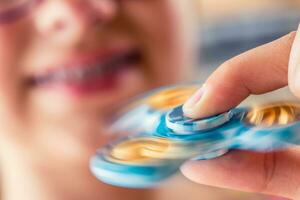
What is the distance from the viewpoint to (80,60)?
684 mm

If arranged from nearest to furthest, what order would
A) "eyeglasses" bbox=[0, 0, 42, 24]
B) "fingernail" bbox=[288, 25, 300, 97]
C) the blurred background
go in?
"fingernail" bbox=[288, 25, 300, 97], "eyeglasses" bbox=[0, 0, 42, 24], the blurred background

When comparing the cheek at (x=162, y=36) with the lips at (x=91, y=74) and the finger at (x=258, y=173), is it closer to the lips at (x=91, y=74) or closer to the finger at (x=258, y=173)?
the lips at (x=91, y=74)

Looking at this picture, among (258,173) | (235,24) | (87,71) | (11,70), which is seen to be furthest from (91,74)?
(258,173)

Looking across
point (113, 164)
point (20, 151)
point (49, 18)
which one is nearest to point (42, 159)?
point (20, 151)

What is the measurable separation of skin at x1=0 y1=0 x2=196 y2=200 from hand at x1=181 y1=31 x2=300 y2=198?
354 millimetres

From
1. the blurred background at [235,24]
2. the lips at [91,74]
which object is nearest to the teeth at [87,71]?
the lips at [91,74]

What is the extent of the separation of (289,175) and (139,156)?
0.38 ft

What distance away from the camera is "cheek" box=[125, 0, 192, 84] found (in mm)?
691

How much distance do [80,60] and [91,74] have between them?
42 millimetres

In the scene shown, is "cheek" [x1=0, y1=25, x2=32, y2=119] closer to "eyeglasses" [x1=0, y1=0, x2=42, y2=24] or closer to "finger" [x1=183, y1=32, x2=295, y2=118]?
"eyeglasses" [x1=0, y1=0, x2=42, y2=24]

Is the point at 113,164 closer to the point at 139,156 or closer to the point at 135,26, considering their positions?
the point at 139,156

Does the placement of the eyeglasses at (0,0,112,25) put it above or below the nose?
above

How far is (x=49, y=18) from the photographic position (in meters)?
0.67

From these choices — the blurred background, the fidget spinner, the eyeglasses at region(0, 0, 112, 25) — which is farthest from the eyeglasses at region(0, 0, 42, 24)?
the fidget spinner
